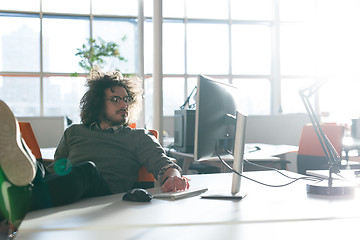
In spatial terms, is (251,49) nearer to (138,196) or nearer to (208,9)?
(208,9)

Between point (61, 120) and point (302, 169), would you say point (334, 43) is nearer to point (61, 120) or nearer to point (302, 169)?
point (302, 169)

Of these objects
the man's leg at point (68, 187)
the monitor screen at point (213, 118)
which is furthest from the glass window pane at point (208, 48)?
the man's leg at point (68, 187)

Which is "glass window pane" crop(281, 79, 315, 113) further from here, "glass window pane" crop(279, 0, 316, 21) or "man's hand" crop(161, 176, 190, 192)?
"man's hand" crop(161, 176, 190, 192)

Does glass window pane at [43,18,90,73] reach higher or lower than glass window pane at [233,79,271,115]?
higher

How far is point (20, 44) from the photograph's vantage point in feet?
22.1

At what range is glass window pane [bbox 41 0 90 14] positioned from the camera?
683 centimetres

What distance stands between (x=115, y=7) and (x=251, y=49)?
275 cm

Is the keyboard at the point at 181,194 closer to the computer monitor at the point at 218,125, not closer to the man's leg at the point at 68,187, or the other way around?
the computer monitor at the point at 218,125

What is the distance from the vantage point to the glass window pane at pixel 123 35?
23.0 feet

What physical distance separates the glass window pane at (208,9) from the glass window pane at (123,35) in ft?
3.72

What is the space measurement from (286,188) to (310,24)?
22.7ft

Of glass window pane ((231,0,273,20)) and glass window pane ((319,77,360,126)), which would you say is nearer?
glass window pane ((319,77,360,126))

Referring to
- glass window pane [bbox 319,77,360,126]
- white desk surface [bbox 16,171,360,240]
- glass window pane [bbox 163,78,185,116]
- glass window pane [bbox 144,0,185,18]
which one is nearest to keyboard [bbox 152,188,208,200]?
white desk surface [bbox 16,171,360,240]

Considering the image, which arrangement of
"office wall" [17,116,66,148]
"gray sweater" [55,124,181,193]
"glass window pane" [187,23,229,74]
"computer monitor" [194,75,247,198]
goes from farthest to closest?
1. "glass window pane" [187,23,229,74]
2. "office wall" [17,116,66,148]
3. "gray sweater" [55,124,181,193]
4. "computer monitor" [194,75,247,198]
